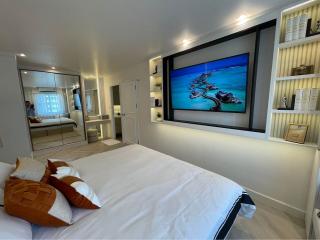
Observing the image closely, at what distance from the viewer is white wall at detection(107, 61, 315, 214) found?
177cm

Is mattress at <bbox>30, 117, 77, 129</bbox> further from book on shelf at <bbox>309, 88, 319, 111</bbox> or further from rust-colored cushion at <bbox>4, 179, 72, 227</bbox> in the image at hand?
book on shelf at <bbox>309, 88, 319, 111</bbox>

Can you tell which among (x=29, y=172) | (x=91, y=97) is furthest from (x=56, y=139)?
(x=29, y=172)

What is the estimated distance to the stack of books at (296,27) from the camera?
153cm

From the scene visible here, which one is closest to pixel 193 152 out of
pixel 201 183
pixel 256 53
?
pixel 201 183

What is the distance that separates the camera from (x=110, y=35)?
2.22m

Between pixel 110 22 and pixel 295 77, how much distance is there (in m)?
2.22

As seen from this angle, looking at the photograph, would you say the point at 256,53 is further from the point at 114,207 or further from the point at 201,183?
the point at 114,207

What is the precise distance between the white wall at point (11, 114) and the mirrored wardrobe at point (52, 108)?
0.72 metres

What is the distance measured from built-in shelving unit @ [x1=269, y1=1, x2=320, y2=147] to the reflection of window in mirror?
528 centimetres

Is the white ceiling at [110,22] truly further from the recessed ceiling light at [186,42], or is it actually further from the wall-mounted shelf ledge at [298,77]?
the wall-mounted shelf ledge at [298,77]

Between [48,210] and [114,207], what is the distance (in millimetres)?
418

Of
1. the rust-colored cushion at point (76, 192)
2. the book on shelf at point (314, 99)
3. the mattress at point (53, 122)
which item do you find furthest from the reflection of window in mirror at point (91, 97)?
the book on shelf at point (314, 99)

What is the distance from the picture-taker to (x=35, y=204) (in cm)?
89

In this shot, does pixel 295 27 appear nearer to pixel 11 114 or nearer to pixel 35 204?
pixel 35 204
